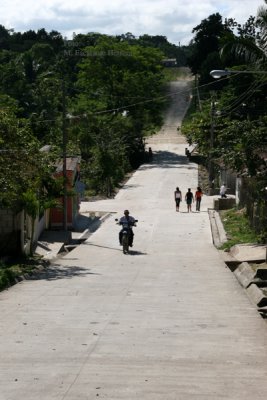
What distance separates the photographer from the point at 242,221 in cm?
3841

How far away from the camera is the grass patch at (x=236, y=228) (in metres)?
31.2

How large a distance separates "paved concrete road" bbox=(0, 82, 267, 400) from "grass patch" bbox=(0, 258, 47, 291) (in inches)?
20.2

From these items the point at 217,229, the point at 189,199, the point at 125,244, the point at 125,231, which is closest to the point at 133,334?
the point at 125,231

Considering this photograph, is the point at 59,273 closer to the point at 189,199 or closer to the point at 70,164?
the point at 70,164

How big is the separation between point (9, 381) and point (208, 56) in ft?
302

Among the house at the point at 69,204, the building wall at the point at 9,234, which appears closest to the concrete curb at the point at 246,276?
the building wall at the point at 9,234

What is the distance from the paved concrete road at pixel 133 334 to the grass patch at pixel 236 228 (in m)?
3.87

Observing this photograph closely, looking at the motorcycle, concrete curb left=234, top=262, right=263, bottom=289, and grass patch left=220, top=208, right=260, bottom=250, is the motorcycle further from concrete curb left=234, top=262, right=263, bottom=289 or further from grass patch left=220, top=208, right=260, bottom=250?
concrete curb left=234, top=262, right=263, bottom=289

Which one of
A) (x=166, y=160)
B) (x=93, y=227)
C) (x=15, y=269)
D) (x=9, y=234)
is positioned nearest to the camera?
(x=15, y=269)

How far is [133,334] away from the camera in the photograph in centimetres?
1202

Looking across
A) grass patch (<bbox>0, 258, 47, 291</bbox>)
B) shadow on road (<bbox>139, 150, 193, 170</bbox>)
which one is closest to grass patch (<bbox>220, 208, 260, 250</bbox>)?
Result: grass patch (<bbox>0, 258, 47, 291</bbox>)

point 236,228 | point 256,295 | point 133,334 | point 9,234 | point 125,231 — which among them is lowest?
point 236,228

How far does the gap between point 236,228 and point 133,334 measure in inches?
988

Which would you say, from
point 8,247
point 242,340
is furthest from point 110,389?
point 8,247
